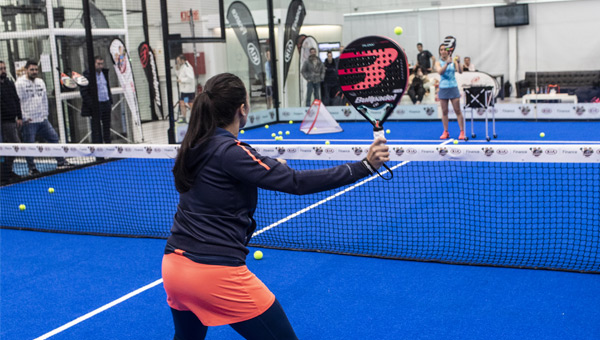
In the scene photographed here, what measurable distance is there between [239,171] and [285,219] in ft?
14.7

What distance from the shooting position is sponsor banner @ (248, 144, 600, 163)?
15.8ft

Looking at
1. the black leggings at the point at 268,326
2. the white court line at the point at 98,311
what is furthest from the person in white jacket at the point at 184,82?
the black leggings at the point at 268,326

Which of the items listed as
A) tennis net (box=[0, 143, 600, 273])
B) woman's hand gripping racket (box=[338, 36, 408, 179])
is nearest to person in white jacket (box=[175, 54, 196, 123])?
tennis net (box=[0, 143, 600, 273])

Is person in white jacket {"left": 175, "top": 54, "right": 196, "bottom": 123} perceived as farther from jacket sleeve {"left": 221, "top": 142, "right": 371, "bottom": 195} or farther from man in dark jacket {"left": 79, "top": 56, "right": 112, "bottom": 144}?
jacket sleeve {"left": 221, "top": 142, "right": 371, "bottom": 195}

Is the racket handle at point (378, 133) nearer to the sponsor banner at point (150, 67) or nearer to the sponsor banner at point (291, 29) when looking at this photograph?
the sponsor banner at point (150, 67)

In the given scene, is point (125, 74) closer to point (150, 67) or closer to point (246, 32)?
point (150, 67)

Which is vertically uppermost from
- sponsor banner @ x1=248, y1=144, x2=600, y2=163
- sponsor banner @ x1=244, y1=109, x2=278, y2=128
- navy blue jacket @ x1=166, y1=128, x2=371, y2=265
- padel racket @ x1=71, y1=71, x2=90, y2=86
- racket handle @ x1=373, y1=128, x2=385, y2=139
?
padel racket @ x1=71, y1=71, x2=90, y2=86

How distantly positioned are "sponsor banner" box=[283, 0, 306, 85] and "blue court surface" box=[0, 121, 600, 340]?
11015 mm

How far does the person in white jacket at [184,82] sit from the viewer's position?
14064mm

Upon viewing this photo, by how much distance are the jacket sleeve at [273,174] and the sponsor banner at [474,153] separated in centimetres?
272

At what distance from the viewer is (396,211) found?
707cm

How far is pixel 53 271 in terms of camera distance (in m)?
5.88

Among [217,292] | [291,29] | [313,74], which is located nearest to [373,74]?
[217,292]

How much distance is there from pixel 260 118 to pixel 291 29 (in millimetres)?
2688
